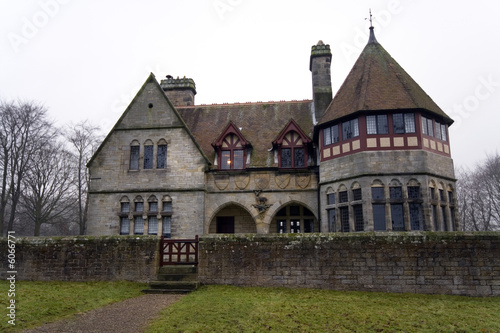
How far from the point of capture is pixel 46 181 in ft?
104

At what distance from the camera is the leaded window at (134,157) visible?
2244 cm

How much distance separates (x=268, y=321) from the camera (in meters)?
9.02

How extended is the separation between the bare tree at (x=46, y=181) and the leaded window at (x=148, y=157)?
12.6m

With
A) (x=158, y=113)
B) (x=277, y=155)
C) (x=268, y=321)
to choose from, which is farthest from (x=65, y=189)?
(x=268, y=321)

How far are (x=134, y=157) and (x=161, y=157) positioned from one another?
1751mm

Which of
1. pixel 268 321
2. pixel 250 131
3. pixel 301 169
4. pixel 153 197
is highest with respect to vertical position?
pixel 250 131

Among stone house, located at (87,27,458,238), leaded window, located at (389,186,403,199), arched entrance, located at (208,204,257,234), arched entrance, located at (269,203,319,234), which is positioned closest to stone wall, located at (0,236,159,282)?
stone house, located at (87,27,458,238)

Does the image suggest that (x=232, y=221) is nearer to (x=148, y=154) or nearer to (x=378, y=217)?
(x=148, y=154)

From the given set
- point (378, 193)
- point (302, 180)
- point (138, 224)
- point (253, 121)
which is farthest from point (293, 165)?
point (138, 224)

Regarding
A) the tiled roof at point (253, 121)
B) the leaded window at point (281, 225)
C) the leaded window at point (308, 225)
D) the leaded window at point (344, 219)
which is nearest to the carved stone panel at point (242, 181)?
the tiled roof at point (253, 121)

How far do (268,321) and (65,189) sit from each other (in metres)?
29.5

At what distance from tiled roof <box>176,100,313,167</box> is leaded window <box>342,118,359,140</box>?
4054mm

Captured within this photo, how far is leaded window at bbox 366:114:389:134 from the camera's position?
18.1 meters

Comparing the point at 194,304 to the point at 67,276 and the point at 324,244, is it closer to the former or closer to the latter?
the point at 324,244
